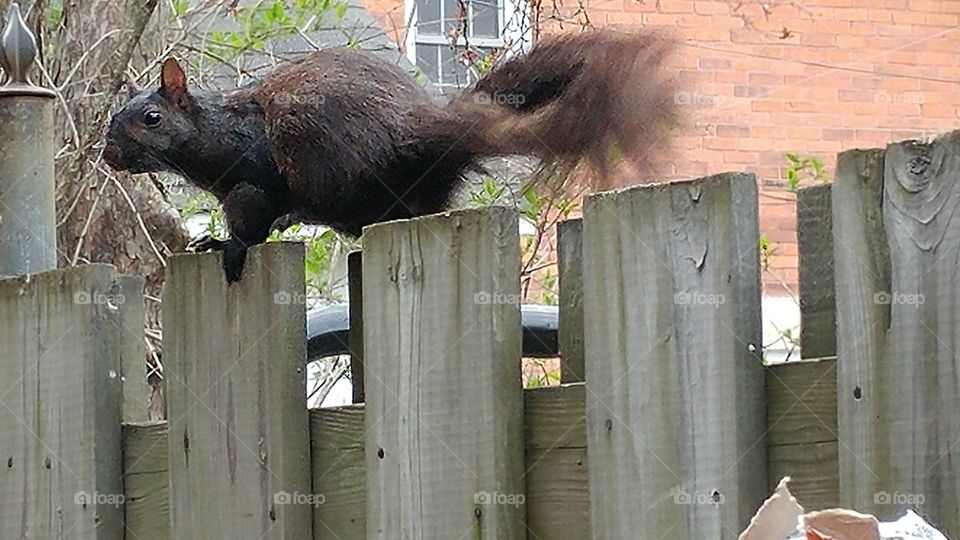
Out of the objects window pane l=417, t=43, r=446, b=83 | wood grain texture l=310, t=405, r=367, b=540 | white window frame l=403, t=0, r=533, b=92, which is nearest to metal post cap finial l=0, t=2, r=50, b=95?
white window frame l=403, t=0, r=533, b=92

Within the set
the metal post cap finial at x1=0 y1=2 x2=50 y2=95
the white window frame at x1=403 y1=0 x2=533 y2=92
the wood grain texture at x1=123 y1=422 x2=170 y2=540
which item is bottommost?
the wood grain texture at x1=123 y1=422 x2=170 y2=540

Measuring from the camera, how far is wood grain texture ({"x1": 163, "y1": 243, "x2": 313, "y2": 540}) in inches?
75.7

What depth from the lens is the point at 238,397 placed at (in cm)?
198

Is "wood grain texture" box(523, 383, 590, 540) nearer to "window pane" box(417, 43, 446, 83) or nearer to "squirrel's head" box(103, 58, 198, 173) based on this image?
"squirrel's head" box(103, 58, 198, 173)

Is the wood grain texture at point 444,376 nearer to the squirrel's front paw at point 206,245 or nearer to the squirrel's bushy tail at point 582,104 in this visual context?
Answer: the squirrel's bushy tail at point 582,104

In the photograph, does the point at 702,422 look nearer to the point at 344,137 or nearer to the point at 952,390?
the point at 952,390

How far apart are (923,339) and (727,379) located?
19 centimetres

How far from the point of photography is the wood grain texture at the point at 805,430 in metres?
1.46

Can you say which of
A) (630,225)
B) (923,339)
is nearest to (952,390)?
(923,339)

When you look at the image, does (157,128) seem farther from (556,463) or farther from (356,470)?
(556,463)

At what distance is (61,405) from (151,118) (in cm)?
41

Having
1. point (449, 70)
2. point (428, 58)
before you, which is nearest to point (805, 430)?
point (449, 70)

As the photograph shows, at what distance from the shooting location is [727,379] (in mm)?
1482

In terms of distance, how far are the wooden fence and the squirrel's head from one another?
0.62 feet
